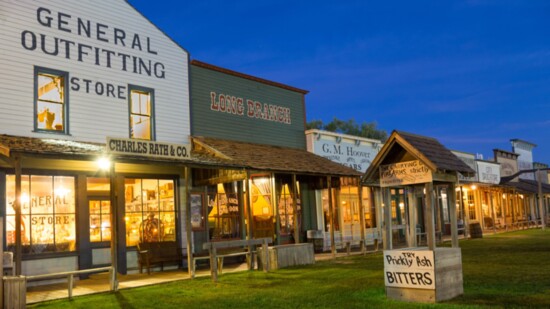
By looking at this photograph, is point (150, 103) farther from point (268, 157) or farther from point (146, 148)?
point (146, 148)

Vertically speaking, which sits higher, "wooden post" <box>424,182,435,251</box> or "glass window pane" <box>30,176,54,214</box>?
"glass window pane" <box>30,176,54,214</box>

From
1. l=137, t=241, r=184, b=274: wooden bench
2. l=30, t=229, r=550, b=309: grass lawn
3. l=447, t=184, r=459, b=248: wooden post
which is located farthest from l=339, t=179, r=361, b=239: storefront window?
l=447, t=184, r=459, b=248: wooden post

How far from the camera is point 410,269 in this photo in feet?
28.0

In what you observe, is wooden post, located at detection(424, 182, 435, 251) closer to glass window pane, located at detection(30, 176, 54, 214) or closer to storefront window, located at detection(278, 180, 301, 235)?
glass window pane, located at detection(30, 176, 54, 214)

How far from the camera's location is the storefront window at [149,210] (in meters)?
14.9

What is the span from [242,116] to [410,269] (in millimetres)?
10720

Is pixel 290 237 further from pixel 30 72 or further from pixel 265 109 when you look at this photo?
pixel 30 72

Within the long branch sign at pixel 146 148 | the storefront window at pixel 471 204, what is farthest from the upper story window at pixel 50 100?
the storefront window at pixel 471 204

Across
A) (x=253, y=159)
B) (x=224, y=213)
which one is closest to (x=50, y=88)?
(x=253, y=159)

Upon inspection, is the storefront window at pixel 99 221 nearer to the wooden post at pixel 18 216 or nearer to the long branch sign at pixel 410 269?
the wooden post at pixel 18 216

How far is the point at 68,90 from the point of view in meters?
13.7

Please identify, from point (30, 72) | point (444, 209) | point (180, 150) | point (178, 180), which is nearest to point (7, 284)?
point (180, 150)

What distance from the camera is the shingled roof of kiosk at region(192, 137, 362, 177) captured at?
50.0 ft

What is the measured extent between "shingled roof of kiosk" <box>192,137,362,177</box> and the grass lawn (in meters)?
3.04
